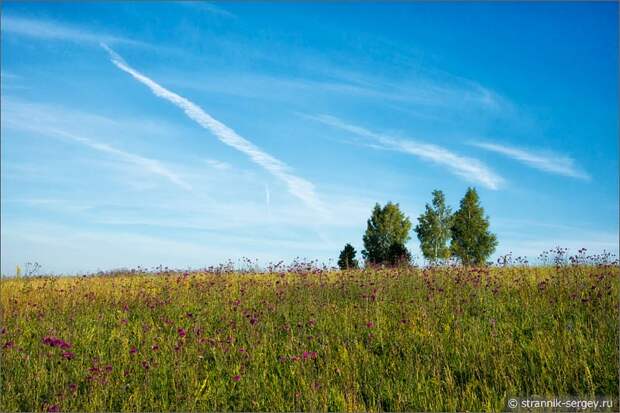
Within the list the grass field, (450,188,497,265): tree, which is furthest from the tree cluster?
the grass field

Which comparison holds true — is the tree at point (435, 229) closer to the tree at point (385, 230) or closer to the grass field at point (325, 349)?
the tree at point (385, 230)

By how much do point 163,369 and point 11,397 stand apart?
5.21 ft

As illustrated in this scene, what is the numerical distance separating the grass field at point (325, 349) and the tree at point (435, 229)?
30.3 meters

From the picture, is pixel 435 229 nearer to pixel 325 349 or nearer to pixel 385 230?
pixel 385 230

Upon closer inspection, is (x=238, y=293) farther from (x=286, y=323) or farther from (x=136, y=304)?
(x=286, y=323)

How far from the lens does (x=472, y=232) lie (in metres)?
38.9

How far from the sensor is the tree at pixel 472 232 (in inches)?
1518

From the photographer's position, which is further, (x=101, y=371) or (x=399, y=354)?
(x=399, y=354)

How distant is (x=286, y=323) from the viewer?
299 inches

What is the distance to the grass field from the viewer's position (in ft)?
15.6

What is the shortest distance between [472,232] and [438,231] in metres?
2.90

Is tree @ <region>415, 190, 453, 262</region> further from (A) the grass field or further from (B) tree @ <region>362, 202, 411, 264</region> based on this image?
(A) the grass field

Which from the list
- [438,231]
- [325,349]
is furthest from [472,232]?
[325,349]

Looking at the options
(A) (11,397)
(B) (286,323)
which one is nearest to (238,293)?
(B) (286,323)
